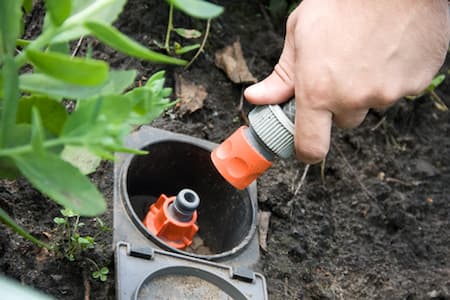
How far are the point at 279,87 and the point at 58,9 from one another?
0.53m

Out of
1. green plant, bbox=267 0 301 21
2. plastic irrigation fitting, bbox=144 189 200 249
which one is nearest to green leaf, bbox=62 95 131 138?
plastic irrigation fitting, bbox=144 189 200 249

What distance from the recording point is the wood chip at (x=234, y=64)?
1.34 meters

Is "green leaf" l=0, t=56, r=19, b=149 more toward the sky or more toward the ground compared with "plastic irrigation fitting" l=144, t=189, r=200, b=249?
more toward the sky

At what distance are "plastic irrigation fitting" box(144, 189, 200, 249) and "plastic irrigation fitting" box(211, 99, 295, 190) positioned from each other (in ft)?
0.37

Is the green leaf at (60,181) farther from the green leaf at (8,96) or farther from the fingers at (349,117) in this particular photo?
the fingers at (349,117)

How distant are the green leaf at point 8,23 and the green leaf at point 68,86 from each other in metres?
0.03

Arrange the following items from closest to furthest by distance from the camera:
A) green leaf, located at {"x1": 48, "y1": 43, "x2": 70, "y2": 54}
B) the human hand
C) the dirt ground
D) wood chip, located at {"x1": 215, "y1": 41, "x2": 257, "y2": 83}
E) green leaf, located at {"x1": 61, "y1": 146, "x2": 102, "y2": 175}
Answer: green leaf, located at {"x1": 48, "y1": 43, "x2": 70, "y2": 54}
green leaf, located at {"x1": 61, "y1": 146, "x2": 102, "y2": 175}
the human hand
the dirt ground
wood chip, located at {"x1": 215, "y1": 41, "x2": 257, "y2": 83}

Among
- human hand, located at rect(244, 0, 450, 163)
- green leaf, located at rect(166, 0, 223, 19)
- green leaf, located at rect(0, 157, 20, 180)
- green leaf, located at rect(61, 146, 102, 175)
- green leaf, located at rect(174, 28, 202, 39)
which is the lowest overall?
green leaf, located at rect(174, 28, 202, 39)

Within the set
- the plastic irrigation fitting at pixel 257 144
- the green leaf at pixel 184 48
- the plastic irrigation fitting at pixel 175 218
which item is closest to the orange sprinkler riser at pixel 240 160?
the plastic irrigation fitting at pixel 257 144

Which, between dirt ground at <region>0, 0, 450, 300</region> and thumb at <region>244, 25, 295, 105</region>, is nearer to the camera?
thumb at <region>244, 25, 295, 105</region>

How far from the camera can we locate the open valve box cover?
3.40 feet

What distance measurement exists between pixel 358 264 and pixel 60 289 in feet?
1.69

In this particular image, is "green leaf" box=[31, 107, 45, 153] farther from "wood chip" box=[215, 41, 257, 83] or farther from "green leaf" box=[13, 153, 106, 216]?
"wood chip" box=[215, 41, 257, 83]

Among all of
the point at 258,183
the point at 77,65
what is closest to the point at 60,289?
A: the point at 258,183
